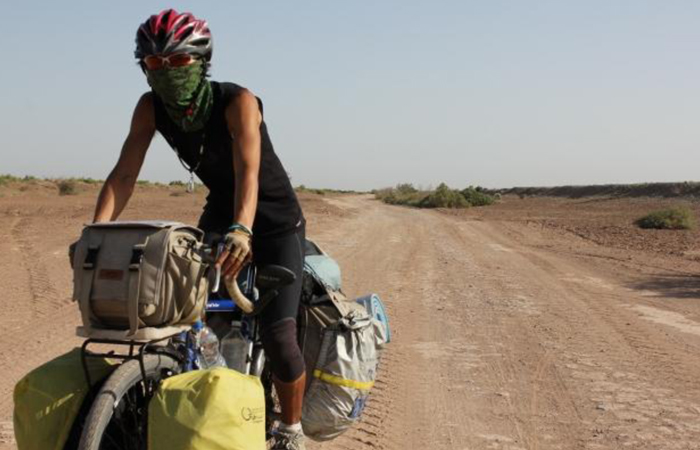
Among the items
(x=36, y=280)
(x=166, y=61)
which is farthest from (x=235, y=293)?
(x=36, y=280)

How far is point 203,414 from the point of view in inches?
98.9

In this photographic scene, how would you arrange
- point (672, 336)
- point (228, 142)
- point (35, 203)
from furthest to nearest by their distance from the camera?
point (35, 203) → point (672, 336) → point (228, 142)

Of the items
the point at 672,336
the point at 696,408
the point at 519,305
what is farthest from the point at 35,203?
the point at 696,408

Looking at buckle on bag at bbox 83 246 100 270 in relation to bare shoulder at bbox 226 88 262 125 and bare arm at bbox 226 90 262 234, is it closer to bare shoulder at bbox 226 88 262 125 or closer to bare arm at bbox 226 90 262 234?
bare arm at bbox 226 90 262 234

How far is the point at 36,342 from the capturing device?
6.63 metres

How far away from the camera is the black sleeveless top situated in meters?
3.15

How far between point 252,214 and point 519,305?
282 inches

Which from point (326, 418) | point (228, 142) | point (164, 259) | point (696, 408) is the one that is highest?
point (228, 142)

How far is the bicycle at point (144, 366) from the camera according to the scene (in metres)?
2.60

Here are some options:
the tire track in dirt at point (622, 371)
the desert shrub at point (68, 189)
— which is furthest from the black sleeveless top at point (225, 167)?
the desert shrub at point (68, 189)

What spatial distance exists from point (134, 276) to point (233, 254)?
0.36m

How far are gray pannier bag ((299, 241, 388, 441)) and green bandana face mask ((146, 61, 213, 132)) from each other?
957 millimetres

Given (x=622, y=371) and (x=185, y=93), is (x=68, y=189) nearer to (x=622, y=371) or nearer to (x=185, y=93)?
(x=622, y=371)

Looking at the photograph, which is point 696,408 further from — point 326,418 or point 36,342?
point 36,342
